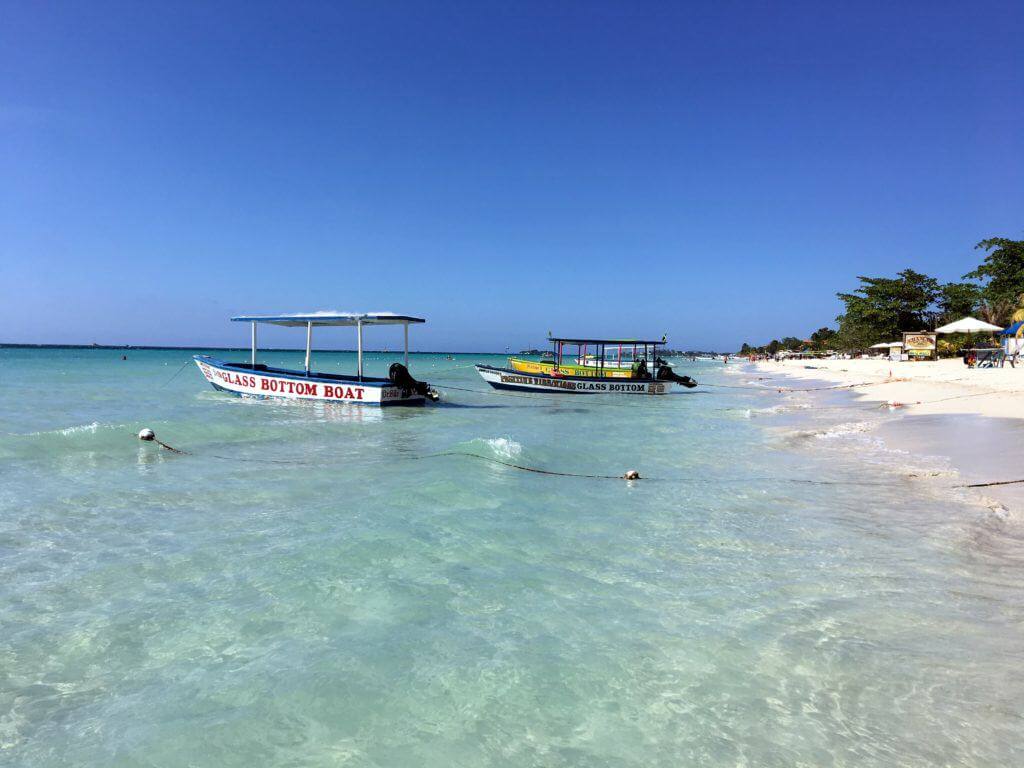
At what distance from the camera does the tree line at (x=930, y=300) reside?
4975cm

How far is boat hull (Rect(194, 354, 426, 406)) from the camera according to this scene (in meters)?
20.5

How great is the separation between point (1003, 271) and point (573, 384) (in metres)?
48.3

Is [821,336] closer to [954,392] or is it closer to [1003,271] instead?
[1003,271]

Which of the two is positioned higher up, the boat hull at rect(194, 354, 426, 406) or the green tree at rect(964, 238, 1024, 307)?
the green tree at rect(964, 238, 1024, 307)

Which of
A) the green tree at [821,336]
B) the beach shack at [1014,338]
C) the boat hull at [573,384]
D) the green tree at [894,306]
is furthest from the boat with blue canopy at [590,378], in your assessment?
the green tree at [821,336]

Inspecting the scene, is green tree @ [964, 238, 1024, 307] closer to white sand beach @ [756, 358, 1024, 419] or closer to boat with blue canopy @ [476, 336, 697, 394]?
white sand beach @ [756, 358, 1024, 419]

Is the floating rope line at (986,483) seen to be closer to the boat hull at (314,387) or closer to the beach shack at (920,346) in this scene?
the boat hull at (314,387)

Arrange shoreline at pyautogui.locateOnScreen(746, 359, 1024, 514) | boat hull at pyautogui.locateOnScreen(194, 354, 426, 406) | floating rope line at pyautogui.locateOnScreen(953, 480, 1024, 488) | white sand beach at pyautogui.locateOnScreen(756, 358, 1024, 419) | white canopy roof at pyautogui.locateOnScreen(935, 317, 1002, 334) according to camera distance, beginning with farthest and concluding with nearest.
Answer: white canopy roof at pyautogui.locateOnScreen(935, 317, 1002, 334), boat hull at pyautogui.locateOnScreen(194, 354, 426, 406), white sand beach at pyautogui.locateOnScreen(756, 358, 1024, 419), shoreline at pyautogui.locateOnScreen(746, 359, 1024, 514), floating rope line at pyautogui.locateOnScreen(953, 480, 1024, 488)

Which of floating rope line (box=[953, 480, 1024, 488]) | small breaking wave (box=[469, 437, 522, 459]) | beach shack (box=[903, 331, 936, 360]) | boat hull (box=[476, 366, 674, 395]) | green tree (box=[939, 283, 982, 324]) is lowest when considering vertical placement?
small breaking wave (box=[469, 437, 522, 459])

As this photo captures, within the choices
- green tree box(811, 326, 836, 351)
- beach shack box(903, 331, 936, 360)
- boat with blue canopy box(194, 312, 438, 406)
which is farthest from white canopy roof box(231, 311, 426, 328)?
green tree box(811, 326, 836, 351)

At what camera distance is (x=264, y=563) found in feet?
18.0

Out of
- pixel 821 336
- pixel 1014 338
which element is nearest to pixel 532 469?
pixel 1014 338

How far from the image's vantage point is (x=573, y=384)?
1156 inches

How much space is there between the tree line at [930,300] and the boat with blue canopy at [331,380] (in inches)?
2079
